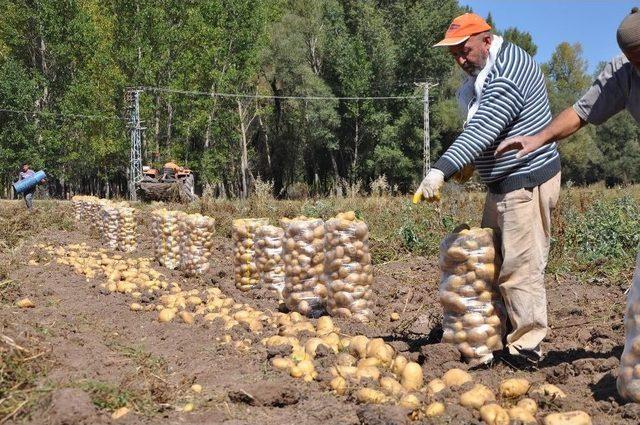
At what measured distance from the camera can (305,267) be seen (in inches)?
223

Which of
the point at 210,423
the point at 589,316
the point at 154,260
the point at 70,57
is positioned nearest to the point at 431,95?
the point at 70,57

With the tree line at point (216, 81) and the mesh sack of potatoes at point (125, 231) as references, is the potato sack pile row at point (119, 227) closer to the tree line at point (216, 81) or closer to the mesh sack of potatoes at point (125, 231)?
the mesh sack of potatoes at point (125, 231)

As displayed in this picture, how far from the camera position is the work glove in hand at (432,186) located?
3.62 meters

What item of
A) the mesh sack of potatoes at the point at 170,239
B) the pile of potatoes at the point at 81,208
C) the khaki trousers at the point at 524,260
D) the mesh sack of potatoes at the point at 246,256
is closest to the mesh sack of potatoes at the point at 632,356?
the khaki trousers at the point at 524,260

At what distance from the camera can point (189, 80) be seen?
3812 centimetres

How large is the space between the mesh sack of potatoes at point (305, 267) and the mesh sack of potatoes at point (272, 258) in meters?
0.66

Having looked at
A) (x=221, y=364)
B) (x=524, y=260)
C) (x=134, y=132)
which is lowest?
(x=221, y=364)

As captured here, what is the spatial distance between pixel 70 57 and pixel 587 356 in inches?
1480

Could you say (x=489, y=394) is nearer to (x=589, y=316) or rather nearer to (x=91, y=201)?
(x=589, y=316)

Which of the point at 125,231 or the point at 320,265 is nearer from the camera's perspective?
the point at 320,265

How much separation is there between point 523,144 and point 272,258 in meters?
3.36

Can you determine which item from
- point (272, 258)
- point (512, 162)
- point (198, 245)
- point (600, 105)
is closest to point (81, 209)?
point (198, 245)

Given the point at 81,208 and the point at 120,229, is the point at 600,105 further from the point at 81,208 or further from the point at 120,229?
the point at 81,208

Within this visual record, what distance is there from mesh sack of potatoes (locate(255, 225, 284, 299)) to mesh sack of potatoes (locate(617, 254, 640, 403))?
3.80m
